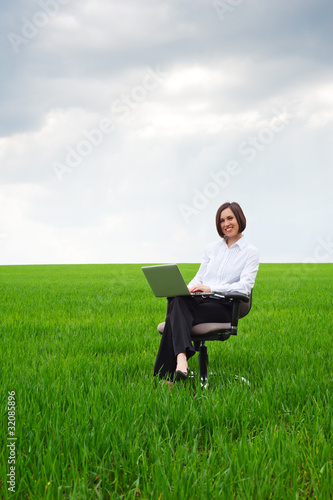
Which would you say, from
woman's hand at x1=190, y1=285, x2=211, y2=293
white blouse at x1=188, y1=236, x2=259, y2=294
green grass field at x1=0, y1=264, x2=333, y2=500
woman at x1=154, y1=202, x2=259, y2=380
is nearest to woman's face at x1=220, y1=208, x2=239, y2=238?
woman at x1=154, y1=202, x2=259, y2=380

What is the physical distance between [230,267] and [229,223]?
443 millimetres

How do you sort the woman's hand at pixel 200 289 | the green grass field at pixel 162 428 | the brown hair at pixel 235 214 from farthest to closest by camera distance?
the brown hair at pixel 235 214, the woman's hand at pixel 200 289, the green grass field at pixel 162 428

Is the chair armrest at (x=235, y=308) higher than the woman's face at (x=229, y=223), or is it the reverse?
the woman's face at (x=229, y=223)

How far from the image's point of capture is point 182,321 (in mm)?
3754

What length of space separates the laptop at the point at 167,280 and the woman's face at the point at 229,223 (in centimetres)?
80

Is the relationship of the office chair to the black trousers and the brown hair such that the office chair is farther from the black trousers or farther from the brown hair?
the brown hair

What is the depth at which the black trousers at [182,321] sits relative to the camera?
12.2 feet

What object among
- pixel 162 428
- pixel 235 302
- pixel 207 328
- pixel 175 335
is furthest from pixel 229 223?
pixel 162 428

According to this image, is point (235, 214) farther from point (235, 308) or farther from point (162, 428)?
point (162, 428)

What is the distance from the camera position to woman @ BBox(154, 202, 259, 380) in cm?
375

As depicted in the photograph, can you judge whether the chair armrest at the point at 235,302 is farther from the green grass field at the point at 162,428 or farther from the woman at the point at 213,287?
the green grass field at the point at 162,428

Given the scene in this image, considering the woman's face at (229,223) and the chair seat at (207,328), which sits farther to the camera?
the woman's face at (229,223)

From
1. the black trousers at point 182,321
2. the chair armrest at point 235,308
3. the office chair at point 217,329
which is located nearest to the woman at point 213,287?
the black trousers at point 182,321

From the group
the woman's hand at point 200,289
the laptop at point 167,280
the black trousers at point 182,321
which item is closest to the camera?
the laptop at point 167,280
